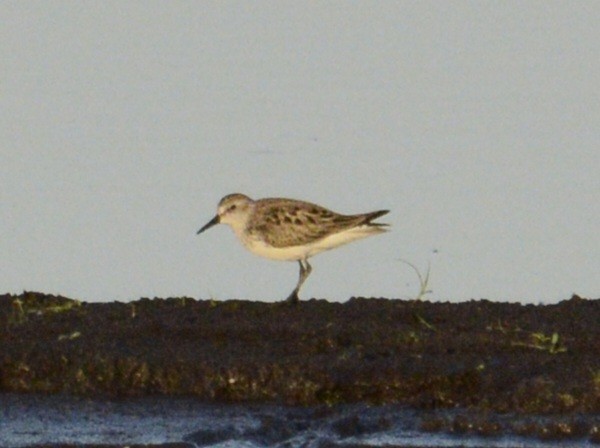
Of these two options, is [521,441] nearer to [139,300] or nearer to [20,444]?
[20,444]

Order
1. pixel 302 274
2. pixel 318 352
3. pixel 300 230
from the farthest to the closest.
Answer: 1. pixel 302 274
2. pixel 300 230
3. pixel 318 352

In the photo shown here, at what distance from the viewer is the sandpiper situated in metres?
14.0

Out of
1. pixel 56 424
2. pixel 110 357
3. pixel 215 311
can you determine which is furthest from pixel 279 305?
pixel 56 424

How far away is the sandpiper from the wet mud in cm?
148

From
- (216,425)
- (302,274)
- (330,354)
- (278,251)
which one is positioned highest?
(278,251)

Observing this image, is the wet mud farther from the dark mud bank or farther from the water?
the water

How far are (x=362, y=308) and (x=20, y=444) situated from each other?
10.2 feet

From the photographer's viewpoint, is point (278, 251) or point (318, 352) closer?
point (318, 352)

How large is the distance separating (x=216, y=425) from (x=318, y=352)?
1260 mm

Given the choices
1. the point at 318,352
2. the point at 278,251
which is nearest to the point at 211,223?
the point at 278,251

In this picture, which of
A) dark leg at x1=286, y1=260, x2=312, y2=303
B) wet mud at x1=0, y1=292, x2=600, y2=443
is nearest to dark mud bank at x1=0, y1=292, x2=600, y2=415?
wet mud at x1=0, y1=292, x2=600, y2=443

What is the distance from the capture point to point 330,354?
36.5 ft

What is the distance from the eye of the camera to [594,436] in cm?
Answer: 968

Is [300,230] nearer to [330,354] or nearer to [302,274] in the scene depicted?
[302,274]
